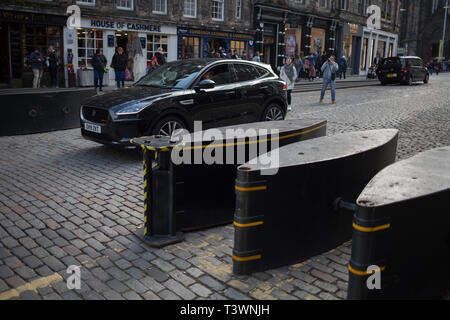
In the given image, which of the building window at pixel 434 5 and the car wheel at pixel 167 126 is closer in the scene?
the car wheel at pixel 167 126

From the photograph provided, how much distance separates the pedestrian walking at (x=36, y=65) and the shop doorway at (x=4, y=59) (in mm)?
1359

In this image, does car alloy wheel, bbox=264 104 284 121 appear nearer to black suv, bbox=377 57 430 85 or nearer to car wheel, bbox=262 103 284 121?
car wheel, bbox=262 103 284 121

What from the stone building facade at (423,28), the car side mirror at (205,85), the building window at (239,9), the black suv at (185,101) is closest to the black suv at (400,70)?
the building window at (239,9)

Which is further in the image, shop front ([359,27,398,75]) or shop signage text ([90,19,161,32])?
shop front ([359,27,398,75])

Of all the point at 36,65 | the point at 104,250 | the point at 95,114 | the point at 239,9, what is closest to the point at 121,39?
the point at 36,65

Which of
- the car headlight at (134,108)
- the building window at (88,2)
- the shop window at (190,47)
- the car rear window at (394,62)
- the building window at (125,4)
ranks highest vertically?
the building window at (125,4)

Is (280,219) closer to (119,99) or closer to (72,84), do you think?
(119,99)

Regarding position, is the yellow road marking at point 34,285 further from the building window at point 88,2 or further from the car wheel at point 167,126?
the building window at point 88,2

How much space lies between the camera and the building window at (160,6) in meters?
24.6

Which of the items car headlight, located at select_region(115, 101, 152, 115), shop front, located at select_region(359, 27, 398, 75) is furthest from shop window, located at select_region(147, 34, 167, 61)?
shop front, located at select_region(359, 27, 398, 75)

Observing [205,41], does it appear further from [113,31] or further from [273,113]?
[273,113]

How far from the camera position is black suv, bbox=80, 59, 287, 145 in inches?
285

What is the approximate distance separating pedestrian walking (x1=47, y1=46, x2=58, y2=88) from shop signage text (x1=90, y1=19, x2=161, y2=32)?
2897mm

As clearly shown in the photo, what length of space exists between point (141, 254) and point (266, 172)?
1.48m
